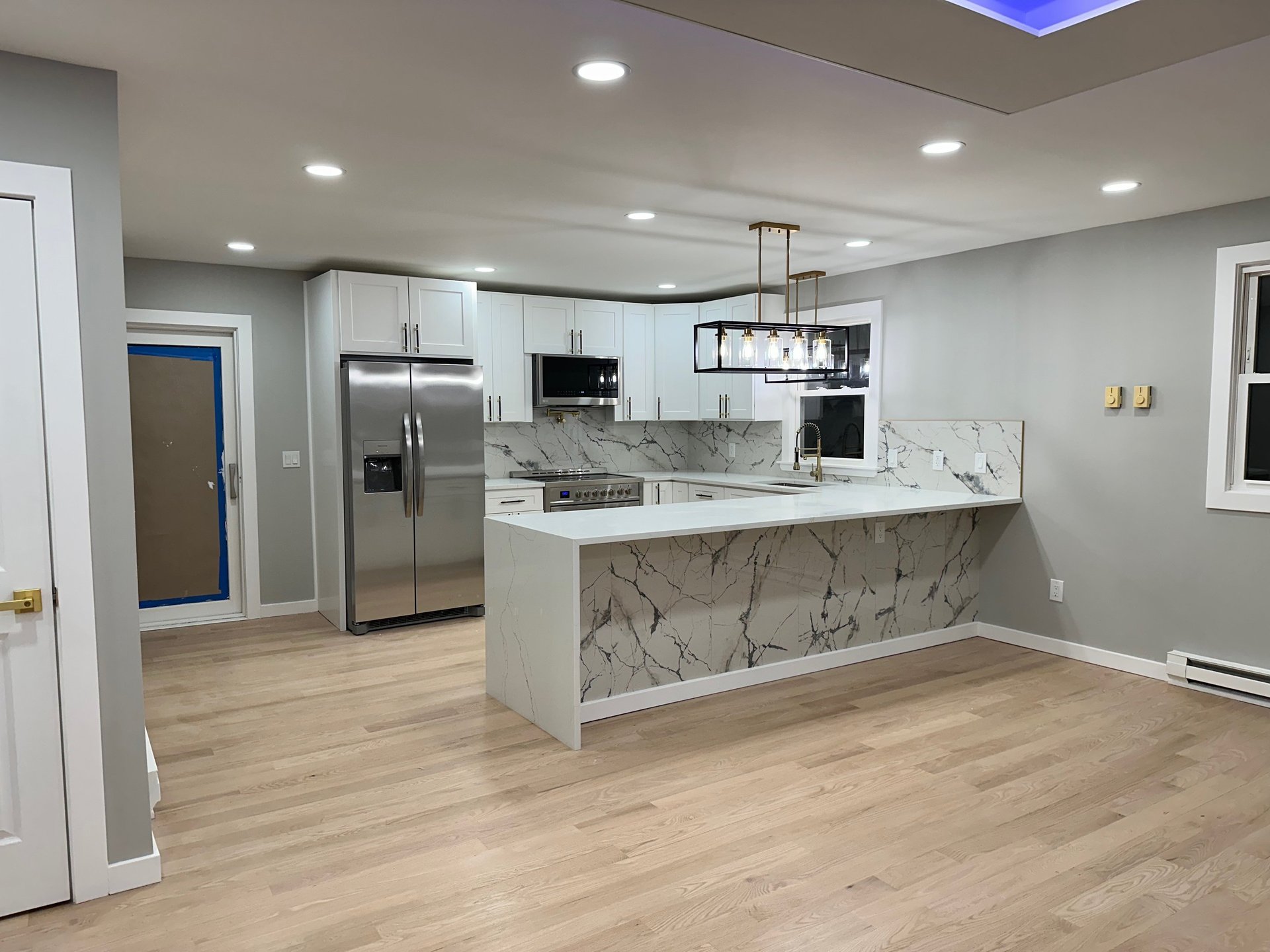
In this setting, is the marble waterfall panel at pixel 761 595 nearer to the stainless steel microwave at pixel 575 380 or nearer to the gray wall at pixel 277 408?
the stainless steel microwave at pixel 575 380

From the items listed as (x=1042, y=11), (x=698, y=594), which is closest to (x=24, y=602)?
(x=698, y=594)

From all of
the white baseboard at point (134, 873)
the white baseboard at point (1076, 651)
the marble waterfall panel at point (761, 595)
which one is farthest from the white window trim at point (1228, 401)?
the white baseboard at point (134, 873)

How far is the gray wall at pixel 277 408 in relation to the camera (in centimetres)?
546

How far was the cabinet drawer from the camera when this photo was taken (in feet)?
19.2

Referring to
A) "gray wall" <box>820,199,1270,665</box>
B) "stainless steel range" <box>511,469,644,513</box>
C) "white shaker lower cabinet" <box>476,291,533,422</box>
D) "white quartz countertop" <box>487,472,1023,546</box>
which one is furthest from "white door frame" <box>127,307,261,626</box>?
"gray wall" <box>820,199,1270,665</box>

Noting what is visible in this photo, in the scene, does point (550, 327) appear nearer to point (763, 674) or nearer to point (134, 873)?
point (763, 674)

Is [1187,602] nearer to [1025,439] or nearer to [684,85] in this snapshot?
[1025,439]

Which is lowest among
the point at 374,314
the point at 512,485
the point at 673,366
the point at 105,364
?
the point at 512,485

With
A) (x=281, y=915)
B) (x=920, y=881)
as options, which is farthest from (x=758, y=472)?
(x=281, y=915)

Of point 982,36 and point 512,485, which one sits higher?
point 982,36

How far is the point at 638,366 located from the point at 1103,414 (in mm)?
3384

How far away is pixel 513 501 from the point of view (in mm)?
5945

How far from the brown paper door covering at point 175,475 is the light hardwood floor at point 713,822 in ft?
4.22

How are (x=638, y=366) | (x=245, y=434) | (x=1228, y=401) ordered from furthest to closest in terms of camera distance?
(x=638, y=366)
(x=245, y=434)
(x=1228, y=401)
